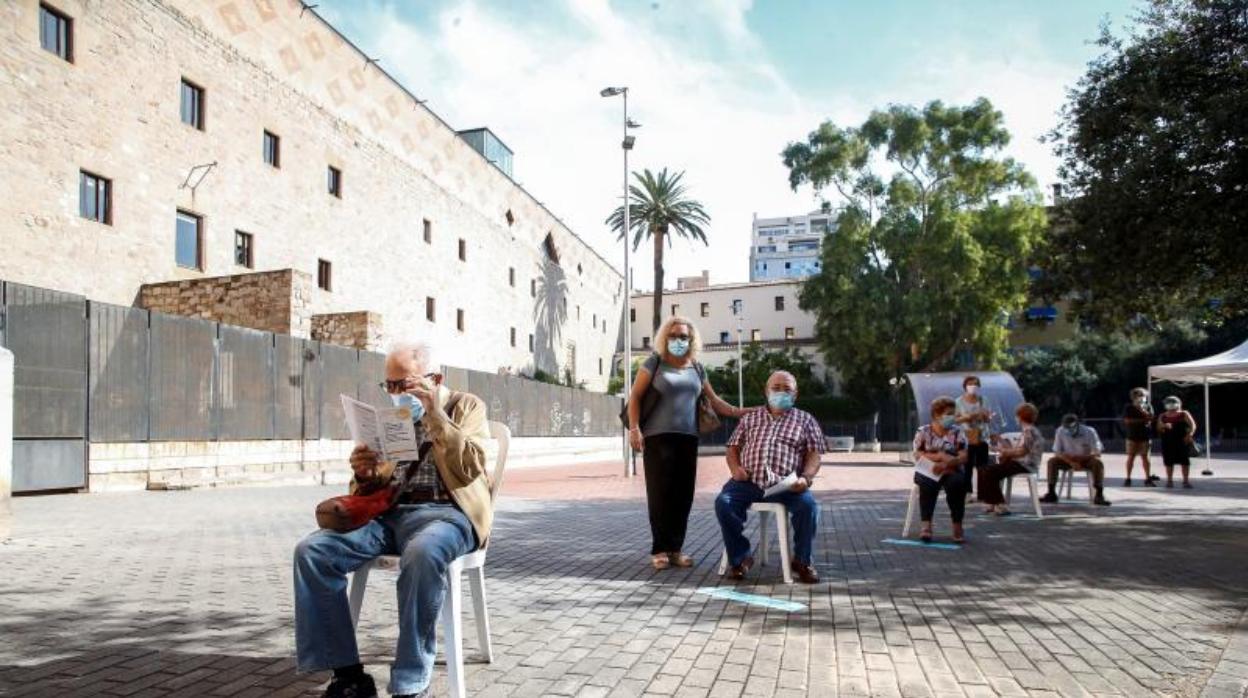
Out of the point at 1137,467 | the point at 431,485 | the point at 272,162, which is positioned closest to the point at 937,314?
the point at 1137,467

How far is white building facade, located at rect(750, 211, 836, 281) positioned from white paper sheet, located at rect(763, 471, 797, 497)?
90.2 metres

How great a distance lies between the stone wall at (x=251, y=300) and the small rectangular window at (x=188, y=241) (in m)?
1.15

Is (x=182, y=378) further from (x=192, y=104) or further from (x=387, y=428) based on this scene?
(x=387, y=428)

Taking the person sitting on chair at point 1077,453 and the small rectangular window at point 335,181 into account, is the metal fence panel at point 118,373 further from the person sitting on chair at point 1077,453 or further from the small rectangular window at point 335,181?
the small rectangular window at point 335,181

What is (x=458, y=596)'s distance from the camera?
142 inches

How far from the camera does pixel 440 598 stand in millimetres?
3436

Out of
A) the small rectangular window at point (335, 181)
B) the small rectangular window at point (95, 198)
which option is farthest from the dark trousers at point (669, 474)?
the small rectangular window at point (335, 181)

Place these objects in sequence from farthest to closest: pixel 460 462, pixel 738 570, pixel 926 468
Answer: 1. pixel 926 468
2. pixel 738 570
3. pixel 460 462

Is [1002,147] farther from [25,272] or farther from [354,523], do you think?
[354,523]

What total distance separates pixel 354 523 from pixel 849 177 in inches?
1621

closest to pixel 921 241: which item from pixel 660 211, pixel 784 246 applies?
pixel 660 211

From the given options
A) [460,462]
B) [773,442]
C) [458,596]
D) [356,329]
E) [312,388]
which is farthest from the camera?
[356,329]

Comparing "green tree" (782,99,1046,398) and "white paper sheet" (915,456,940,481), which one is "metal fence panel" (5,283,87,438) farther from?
"green tree" (782,99,1046,398)

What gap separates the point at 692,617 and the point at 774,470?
1.65m
